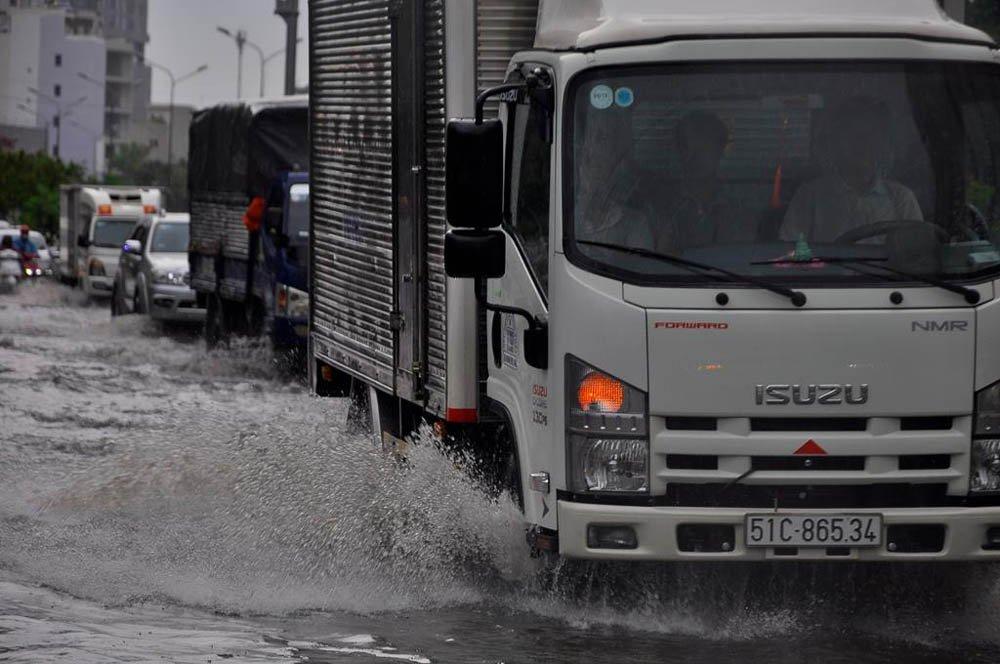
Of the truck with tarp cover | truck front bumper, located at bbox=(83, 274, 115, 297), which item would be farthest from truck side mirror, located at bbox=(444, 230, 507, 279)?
truck front bumper, located at bbox=(83, 274, 115, 297)

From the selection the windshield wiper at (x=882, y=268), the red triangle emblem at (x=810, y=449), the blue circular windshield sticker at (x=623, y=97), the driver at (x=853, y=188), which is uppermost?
the blue circular windshield sticker at (x=623, y=97)

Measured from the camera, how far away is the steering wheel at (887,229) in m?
7.38

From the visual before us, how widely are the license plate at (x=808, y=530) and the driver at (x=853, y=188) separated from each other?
3.32 feet

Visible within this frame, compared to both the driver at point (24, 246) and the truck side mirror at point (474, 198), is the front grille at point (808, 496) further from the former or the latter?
the driver at point (24, 246)

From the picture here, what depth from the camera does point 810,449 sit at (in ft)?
24.0

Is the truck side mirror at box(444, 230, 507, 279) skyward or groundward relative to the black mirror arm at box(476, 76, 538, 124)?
groundward

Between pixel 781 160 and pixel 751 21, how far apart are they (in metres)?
0.55

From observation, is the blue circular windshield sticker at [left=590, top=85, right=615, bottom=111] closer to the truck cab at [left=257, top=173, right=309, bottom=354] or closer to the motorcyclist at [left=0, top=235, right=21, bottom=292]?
the truck cab at [left=257, top=173, right=309, bottom=354]

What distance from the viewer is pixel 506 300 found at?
830 centimetres

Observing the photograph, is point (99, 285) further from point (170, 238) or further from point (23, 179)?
point (23, 179)

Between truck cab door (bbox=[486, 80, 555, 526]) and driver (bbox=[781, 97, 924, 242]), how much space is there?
97cm

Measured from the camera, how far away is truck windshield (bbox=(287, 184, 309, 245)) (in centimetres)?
2091

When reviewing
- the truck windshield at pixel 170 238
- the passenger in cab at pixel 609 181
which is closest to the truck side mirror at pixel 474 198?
the passenger in cab at pixel 609 181

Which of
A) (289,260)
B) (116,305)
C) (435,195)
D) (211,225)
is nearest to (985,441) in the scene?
(435,195)
